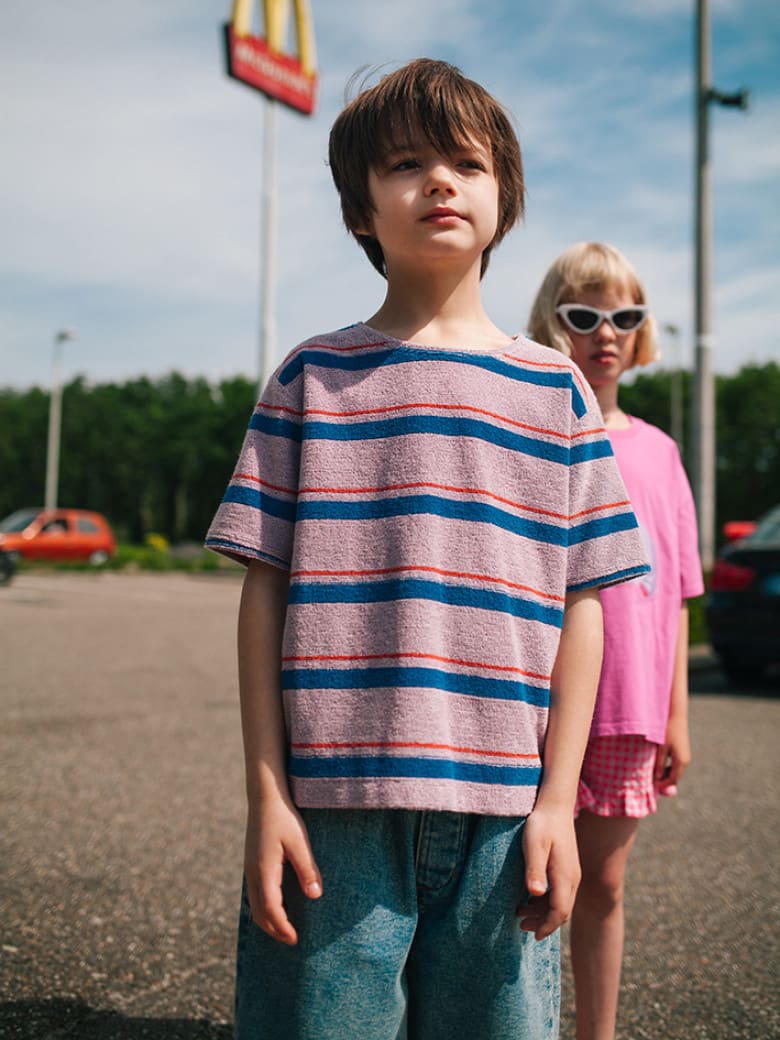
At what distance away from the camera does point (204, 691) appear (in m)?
7.50

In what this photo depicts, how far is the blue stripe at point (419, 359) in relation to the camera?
4.71 ft

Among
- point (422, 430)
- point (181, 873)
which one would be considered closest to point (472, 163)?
point (422, 430)

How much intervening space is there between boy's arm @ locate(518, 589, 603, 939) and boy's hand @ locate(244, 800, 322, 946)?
287mm

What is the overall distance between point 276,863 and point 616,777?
0.95 meters

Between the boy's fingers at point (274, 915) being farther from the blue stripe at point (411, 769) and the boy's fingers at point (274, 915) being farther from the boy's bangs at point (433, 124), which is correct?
the boy's bangs at point (433, 124)

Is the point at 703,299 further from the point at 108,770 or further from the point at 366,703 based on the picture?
the point at 366,703

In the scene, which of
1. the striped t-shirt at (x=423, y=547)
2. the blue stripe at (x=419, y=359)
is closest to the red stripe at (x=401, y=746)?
the striped t-shirt at (x=423, y=547)

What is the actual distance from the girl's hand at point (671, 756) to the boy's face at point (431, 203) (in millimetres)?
1170

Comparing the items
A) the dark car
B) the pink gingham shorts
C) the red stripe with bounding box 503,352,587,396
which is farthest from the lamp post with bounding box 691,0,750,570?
the red stripe with bounding box 503,352,587,396

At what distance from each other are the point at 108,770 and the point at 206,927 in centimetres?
214

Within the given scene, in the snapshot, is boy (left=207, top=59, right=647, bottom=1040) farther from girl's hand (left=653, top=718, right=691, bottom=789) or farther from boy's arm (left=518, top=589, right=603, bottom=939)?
girl's hand (left=653, top=718, right=691, bottom=789)

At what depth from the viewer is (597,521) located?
4.81ft

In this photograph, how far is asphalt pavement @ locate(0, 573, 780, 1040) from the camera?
2506mm

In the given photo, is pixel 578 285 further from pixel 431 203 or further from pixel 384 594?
pixel 384 594
